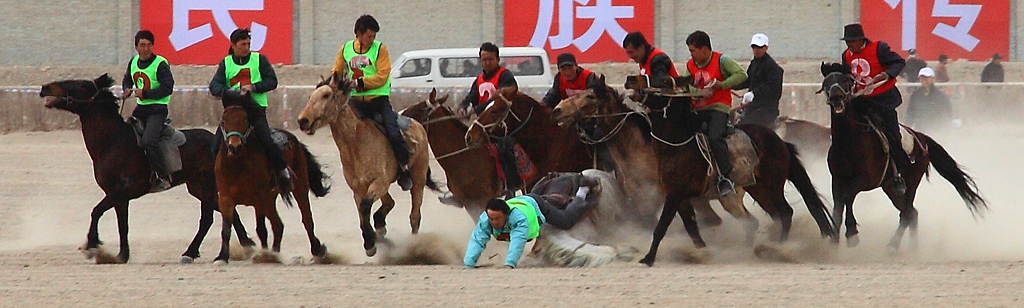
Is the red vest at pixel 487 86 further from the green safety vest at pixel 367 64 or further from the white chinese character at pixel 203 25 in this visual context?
the white chinese character at pixel 203 25

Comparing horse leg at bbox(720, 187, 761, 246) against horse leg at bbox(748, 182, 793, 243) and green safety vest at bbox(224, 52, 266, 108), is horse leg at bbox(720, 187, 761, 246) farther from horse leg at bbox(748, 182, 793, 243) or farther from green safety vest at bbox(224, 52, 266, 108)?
green safety vest at bbox(224, 52, 266, 108)

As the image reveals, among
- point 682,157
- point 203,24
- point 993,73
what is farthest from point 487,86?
point 203,24

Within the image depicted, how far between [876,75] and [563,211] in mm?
3286

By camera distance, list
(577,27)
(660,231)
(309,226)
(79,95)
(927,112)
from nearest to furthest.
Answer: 1. (660,231)
2. (309,226)
3. (79,95)
4. (927,112)
5. (577,27)

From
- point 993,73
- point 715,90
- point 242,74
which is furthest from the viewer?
point 993,73

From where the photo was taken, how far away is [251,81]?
12758mm

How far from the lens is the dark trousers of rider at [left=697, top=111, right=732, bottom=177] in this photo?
1226cm

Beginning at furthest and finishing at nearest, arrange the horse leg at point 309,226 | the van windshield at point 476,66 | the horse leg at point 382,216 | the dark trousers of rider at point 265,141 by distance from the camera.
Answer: the van windshield at point 476,66 < the horse leg at point 382,216 < the horse leg at point 309,226 < the dark trousers of rider at point 265,141

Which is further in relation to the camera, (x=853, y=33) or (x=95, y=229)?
(x=853, y=33)

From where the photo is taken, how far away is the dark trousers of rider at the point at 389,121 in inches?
519

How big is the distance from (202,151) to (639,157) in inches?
157

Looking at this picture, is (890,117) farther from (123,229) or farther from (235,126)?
(123,229)

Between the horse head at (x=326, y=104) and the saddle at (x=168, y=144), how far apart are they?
5.19 feet

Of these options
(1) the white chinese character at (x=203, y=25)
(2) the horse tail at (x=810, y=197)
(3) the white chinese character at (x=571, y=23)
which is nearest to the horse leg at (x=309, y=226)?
(2) the horse tail at (x=810, y=197)
